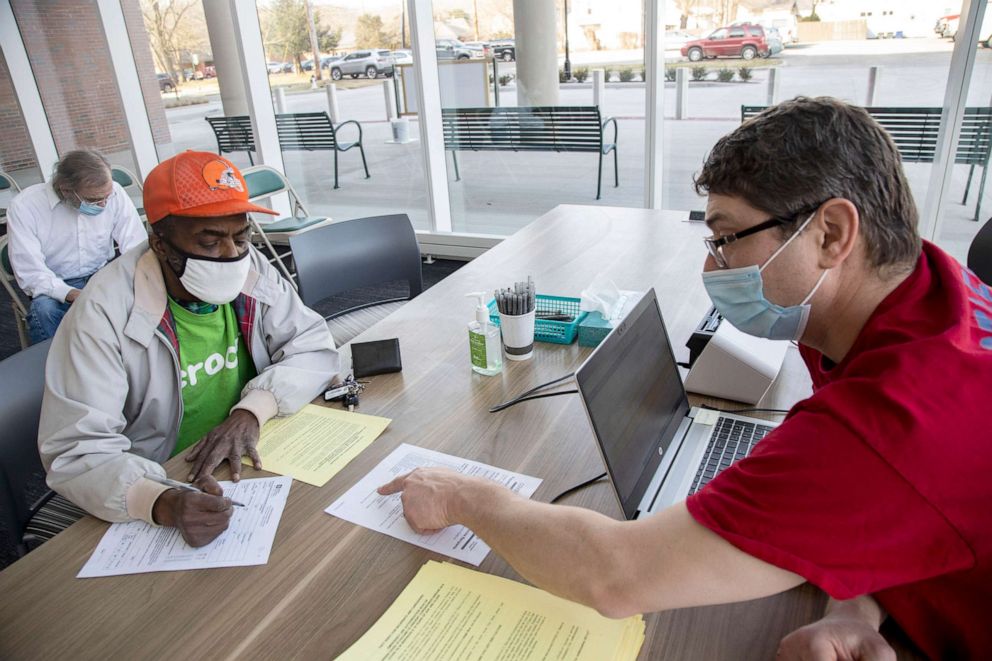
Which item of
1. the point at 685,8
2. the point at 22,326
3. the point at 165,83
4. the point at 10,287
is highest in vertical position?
the point at 685,8

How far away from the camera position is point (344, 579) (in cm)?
98

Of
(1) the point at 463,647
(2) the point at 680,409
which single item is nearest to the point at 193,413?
(1) the point at 463,647

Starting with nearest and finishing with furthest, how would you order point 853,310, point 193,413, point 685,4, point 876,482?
1. point 876,482
2. point 853,310
3. point 193,413
4. point 685,4

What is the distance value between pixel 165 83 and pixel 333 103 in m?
1.91

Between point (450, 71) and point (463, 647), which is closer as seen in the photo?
point (463, 647)

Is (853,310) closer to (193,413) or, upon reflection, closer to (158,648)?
(158,648)

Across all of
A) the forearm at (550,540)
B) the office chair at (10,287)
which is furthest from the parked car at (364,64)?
the forearm at (550,540)

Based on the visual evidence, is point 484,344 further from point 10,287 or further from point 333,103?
point 333,103

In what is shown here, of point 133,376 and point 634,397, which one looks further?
point 133,376

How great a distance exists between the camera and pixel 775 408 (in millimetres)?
1375

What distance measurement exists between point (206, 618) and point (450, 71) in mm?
4322

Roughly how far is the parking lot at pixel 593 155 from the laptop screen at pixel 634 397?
4.88 feet

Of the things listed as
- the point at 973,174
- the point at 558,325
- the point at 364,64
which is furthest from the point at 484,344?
the point at 364,64

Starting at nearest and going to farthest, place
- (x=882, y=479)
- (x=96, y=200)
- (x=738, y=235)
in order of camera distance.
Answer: (x=882, y=479) < (x=738, y=235) < (x=96, y=200)
